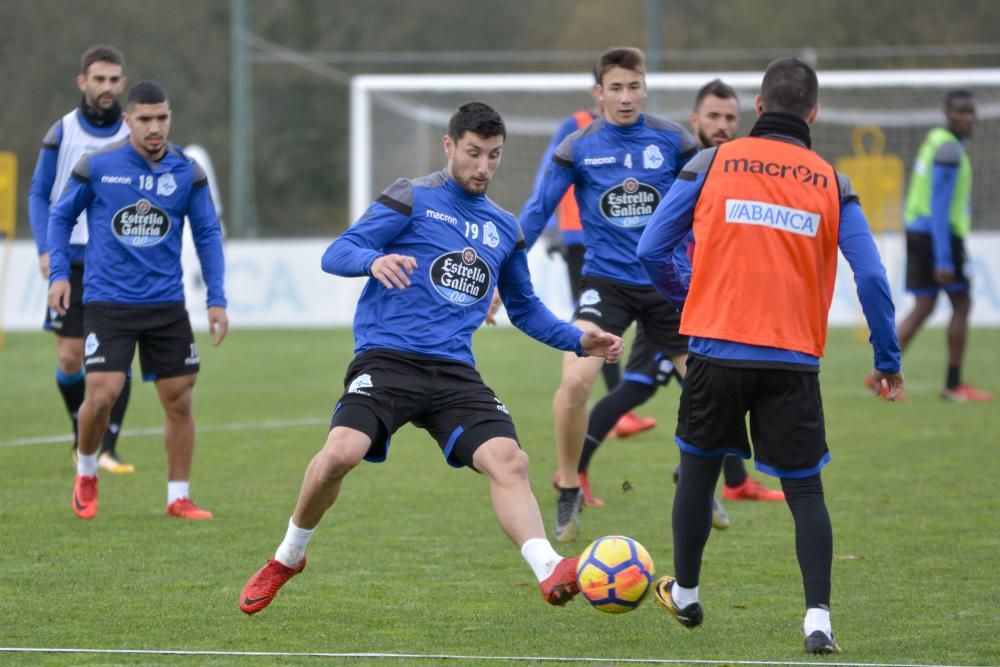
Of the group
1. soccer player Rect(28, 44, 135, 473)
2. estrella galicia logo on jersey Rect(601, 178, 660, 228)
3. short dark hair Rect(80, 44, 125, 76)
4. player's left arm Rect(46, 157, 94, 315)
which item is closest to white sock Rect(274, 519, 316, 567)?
player's left arm Rect(46, 157, 94, 315)

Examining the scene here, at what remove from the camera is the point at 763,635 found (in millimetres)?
5516

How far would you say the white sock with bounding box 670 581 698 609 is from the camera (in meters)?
5.45

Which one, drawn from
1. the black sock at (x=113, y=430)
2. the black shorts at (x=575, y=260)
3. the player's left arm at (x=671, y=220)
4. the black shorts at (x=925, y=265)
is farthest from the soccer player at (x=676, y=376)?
the black shorts at (x=925, y=265)

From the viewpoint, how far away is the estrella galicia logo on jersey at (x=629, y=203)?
25.2 feet

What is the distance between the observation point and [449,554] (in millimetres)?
7059

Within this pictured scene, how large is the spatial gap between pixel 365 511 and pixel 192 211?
184 centimetres

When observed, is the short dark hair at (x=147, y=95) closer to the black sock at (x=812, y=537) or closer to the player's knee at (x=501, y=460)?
the player's knee at (x=501, y=460)

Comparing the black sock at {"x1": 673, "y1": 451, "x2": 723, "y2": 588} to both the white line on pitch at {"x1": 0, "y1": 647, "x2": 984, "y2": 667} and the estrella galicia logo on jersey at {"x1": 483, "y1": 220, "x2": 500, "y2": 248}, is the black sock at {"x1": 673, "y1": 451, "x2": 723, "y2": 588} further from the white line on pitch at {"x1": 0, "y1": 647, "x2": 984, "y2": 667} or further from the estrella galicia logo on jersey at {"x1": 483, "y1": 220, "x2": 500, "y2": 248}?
the estrella galicia logo on jersey at {"x1": 483, "y1": 220, "x2": 500, "y2": 248}

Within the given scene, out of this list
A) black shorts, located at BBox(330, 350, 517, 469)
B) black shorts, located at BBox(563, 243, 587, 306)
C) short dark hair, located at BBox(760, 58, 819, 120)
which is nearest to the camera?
short dark hair, located at BBox(760, 58, 819, 120)

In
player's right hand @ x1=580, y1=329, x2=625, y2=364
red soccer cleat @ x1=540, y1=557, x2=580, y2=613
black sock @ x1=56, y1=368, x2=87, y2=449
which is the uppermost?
player's right hand @ x1=580, y1=329, x2=625, y2=364

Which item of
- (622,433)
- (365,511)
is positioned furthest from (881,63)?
(365,511)

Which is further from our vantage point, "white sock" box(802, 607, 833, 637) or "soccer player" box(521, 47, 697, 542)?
"soccer player" box(521, 47, 697, 542)

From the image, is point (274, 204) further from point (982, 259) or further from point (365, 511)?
point (365, 511)

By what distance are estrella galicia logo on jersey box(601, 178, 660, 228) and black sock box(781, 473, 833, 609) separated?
261 centimetres
